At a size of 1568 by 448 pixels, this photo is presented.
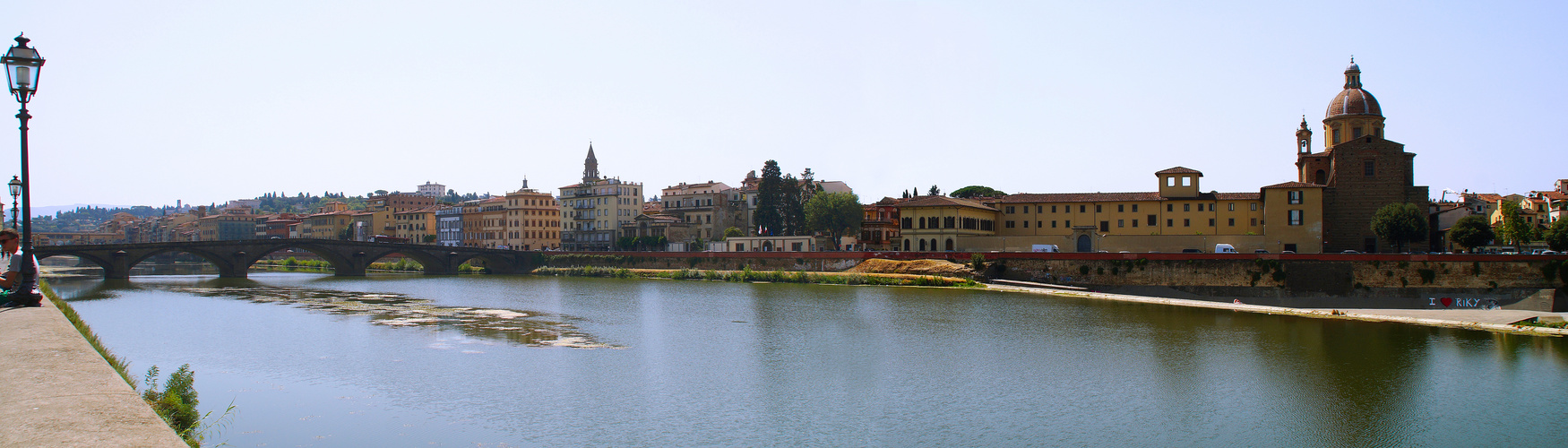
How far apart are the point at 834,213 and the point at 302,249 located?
47.3 metres

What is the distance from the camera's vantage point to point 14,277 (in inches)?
509

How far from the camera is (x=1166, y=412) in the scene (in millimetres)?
18609

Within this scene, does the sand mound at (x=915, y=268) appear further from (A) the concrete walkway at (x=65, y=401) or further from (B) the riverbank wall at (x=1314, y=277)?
(A) the concrete walkway at (x=65, y=401)

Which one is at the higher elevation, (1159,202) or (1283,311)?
(1159,202)

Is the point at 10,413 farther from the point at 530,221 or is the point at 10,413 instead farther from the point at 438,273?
the point at 530,221

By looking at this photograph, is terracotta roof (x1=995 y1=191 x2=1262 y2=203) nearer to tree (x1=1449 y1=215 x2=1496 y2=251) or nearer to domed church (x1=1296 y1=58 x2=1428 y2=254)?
domed church (x1=1296 y1=58 x2=1428 y2=254)

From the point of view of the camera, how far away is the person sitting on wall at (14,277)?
12.2 m

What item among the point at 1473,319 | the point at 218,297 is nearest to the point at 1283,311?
the point at 1473,319

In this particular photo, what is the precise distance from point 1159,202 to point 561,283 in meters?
43.5

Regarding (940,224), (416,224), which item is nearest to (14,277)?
(940,224)

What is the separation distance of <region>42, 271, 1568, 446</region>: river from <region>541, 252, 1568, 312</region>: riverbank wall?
10.3 meters

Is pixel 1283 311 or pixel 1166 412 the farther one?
pixel 1283 311

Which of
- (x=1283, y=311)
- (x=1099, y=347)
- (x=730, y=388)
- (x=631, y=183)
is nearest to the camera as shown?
(x=730, y=388)

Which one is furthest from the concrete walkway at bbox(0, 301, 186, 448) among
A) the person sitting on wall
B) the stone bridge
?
the stone bridge
